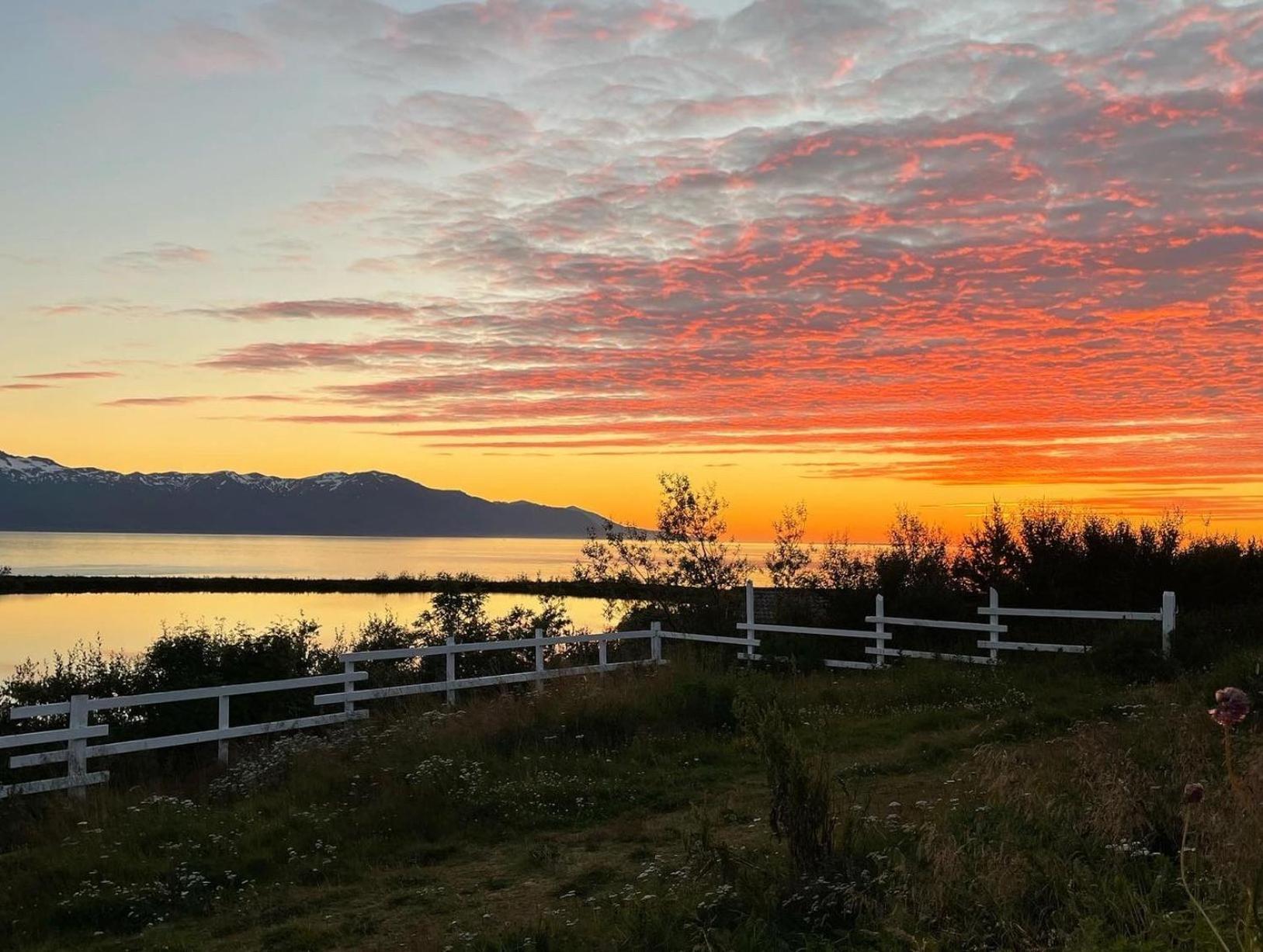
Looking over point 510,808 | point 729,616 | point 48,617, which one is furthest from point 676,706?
point 48,617

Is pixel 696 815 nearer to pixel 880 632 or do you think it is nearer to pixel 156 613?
pixel 880 632

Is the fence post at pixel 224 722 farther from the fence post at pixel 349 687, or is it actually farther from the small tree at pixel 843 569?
the small tree at pixel 843 569

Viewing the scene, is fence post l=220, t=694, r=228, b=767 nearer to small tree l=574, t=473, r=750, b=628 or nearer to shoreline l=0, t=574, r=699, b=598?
small tree l=574, t=473, r=750, b=628

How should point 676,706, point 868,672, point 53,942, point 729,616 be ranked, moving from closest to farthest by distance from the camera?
point 53,942 → point 676,706 → point 868,672 → point 729,616

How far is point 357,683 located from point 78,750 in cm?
817

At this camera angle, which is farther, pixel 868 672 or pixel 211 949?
pixel 868 672

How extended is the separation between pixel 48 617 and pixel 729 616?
41346 millimetres

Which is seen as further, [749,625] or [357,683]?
[749,625]

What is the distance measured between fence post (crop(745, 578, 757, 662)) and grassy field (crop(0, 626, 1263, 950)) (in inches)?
262

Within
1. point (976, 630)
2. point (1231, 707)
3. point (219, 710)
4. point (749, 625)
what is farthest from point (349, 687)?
point (1231, 707)

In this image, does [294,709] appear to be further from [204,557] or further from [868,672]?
[204,557]

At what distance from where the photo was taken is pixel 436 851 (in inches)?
395

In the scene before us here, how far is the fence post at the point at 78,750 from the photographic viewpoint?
41.5 feet

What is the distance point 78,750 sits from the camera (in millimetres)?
12844
